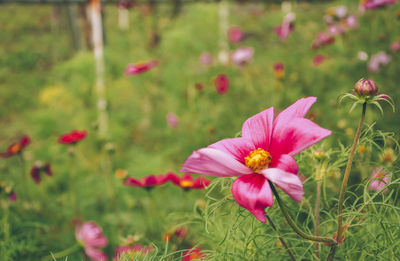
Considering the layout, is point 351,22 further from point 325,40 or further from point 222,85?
point 222,85

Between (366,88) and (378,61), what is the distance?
124 centimetres

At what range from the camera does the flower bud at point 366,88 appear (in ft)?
1.12

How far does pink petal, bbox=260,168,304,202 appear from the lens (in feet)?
0.97

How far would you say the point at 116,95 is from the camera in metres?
2.08

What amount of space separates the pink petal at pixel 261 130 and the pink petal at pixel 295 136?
0.01 meters

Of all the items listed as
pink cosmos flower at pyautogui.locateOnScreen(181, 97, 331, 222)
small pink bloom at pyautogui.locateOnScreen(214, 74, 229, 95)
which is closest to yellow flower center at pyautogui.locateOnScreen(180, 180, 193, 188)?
pink cosmos flower at pyautogui.locateOnScreen(181, 97, 331, 222)

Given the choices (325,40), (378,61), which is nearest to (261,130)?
(378,61)

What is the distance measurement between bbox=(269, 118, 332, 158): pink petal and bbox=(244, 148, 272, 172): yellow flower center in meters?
0.01

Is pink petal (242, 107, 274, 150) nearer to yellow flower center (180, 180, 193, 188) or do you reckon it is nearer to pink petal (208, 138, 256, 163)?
pink petal (208, 138, 256, 163)

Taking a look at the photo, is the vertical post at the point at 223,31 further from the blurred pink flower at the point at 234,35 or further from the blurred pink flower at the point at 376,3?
the blurred pink flower at the point at 376,3

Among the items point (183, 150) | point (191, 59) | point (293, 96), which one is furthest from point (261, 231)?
point (191, 59)

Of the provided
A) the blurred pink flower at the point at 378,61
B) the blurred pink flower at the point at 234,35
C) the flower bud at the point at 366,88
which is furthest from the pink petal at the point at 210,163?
the blurred pink flower at the point at 234,35

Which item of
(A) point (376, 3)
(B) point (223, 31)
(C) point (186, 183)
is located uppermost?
(A) point (376, 3)

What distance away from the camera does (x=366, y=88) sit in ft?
1.12
